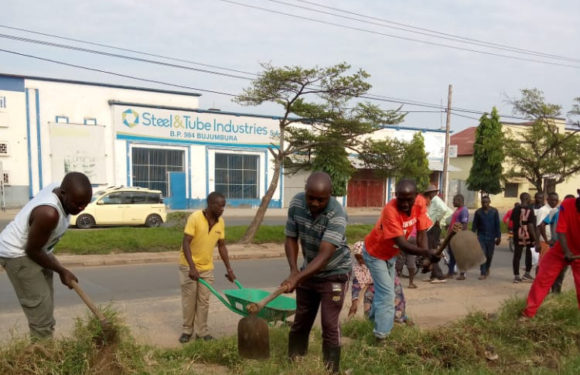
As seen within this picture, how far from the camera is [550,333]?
5.02 metres

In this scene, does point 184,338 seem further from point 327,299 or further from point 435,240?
point 435,240

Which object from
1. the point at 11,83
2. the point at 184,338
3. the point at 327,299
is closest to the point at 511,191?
the point at 11,83

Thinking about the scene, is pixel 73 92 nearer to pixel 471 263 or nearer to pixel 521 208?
pixel 521 208

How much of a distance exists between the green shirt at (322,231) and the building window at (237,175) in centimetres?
2437

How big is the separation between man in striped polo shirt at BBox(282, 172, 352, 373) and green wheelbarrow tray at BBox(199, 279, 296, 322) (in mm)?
660

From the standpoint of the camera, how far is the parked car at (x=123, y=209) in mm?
16516

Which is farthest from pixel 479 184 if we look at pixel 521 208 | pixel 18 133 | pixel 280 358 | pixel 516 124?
pixel 280 358

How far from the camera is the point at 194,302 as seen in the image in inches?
208

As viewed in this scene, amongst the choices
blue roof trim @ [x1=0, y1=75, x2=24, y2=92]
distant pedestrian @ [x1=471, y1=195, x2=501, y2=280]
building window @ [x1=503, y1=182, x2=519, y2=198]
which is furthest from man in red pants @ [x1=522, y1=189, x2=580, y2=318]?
building window @ [x1=503, y1=182, x2=519, y2=198]

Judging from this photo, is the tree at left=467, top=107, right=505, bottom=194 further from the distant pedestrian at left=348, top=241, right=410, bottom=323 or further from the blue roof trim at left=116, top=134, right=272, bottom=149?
the distant pedestrian at left=348, top=241, right=410, bottom=323

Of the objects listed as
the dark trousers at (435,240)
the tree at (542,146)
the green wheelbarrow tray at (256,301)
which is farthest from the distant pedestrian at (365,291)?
the tree at (542,146)

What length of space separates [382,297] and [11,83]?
2325 cm

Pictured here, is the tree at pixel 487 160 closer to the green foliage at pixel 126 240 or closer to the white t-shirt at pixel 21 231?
the green foliage at pixel 126 240

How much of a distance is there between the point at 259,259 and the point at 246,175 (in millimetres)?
17893
